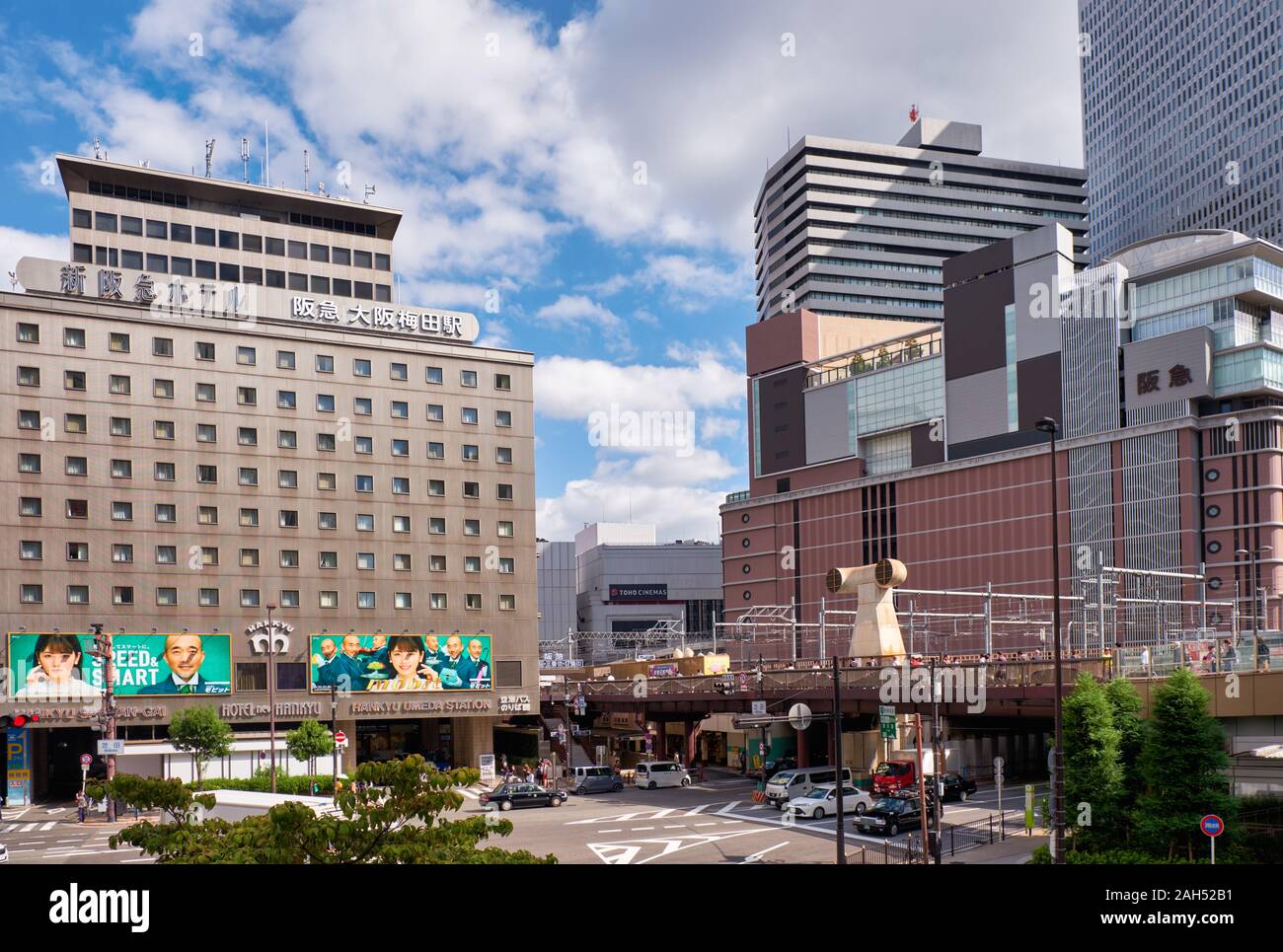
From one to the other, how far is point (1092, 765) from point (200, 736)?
1859 inches

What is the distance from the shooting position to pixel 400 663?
261ft

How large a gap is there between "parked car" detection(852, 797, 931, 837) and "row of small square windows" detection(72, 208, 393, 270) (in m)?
67.4

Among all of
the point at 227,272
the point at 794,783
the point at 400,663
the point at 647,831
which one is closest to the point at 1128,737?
the point at 647,831

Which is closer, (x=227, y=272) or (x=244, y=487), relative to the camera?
(x=244, y=487)

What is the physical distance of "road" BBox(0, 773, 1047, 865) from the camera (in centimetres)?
4091

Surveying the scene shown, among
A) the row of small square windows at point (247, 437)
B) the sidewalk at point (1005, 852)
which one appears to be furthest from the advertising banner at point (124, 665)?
the sidewalk at point (1005, 852)

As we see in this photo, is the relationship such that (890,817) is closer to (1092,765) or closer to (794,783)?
(794,783)

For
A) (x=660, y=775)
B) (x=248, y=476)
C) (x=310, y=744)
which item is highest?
(x=248, y=476)

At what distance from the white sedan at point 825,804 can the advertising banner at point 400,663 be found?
36082 millimetres

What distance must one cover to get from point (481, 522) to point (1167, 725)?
57.8m

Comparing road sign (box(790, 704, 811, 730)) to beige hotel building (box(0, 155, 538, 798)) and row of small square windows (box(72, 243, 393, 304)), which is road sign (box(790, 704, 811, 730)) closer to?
beige hotel building (box(0, 155, 538, 798))

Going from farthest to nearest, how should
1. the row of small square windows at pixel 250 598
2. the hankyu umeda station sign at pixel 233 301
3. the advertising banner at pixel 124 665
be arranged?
the hankyu umeda station sign at pixel 233 301, the row of small square windows at pixel 250 598, the advertising banner at pixel 124 665

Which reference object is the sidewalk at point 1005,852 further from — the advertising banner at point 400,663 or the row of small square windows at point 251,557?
the row of small square windows at point 251,557

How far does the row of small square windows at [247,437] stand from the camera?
7212 centimetres
